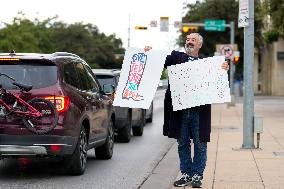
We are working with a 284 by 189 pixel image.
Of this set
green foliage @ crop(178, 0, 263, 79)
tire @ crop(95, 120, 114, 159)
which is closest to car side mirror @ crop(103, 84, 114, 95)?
tire @ crop(95, 120, 114, 159)

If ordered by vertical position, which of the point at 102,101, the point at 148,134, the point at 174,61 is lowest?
the point at 148,134

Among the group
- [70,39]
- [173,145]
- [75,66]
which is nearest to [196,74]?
[75,66]

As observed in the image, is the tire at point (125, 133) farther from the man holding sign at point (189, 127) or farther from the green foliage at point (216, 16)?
the green foliage at point (216, 16)

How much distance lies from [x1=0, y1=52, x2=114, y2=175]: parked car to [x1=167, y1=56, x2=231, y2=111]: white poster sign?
1.64m

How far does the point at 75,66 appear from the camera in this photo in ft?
36.5

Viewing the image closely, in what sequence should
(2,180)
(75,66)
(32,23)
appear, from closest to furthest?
1. (2,180)
2. (75,66)
3. (32,23)

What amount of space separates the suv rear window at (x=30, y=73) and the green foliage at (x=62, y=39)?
251 feet

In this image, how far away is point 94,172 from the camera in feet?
36.2

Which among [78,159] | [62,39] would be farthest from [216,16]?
[78,159]

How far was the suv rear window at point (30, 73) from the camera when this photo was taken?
9945 mm

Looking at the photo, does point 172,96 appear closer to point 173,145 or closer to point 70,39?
point 173,145

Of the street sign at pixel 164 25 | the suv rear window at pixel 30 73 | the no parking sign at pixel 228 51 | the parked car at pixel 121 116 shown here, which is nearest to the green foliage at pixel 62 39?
the street sign at pixel 164 25

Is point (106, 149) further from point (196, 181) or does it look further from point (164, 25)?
point (164, 25)

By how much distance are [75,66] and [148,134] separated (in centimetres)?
811
